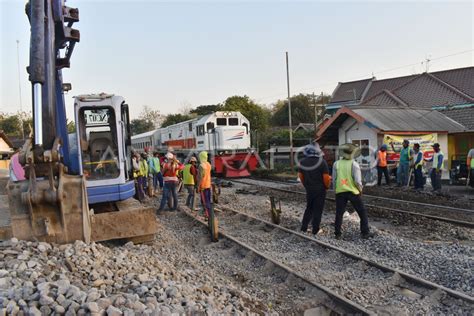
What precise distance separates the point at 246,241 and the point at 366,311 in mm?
4022

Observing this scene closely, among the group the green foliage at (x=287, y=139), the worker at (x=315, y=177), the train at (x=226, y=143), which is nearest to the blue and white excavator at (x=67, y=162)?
the worker at (x=315, y=177)

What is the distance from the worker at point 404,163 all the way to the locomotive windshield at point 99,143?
36.0 feet

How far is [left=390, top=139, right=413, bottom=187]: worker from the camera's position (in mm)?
15648

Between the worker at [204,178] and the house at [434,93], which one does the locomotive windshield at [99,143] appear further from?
the house at [434,93]

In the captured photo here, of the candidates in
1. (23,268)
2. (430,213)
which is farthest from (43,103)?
(430,213)

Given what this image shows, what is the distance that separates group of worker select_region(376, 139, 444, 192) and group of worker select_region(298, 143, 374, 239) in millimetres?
7033

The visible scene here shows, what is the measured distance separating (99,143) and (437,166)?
426 inches

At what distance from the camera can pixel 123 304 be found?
4035mm

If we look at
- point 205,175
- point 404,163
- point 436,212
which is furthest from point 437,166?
point 205,175

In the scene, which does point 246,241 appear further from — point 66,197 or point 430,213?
point 430,213

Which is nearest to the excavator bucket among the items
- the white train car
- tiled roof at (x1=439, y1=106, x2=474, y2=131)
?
tiled roof at (x1=439, y1=106, x2=474, y2=131)

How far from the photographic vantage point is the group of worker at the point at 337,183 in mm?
8070

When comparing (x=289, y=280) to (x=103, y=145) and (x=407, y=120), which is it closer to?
(x=103, y=145)

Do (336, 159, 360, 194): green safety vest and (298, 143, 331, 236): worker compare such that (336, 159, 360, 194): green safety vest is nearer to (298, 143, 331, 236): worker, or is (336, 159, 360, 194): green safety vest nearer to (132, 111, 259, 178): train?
(298, 143, 331, 236): worker
